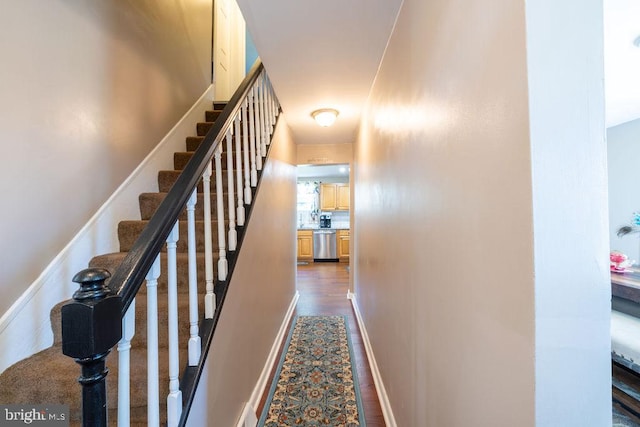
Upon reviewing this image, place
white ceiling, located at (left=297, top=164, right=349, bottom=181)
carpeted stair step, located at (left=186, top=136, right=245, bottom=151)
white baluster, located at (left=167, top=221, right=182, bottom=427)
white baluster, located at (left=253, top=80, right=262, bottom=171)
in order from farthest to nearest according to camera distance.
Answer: white ceiling, located at (left=297, top=164, right=349, bottom=181) < carpeted stair step, located at (left=186, top=136, right=245, bottom=151) < white baluster, located at (left=253, top=80, right=262, bottom=171) < white baluster, located at (left=167, top=221, right=182, bottom=427)

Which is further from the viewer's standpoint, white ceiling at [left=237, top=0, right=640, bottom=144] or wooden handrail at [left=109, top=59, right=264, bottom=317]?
white ceiling at [left=237, top=0, right=640, bottom=144]

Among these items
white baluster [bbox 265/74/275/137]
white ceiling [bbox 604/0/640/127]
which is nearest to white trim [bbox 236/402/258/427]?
white baluster [bbox 265/74/275/137]

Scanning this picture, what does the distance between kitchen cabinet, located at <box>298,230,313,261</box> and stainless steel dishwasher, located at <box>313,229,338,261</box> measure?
0.11 m

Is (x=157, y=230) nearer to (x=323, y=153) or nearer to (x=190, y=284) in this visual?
(x=190, y=284)

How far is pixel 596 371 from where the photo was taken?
46 cm

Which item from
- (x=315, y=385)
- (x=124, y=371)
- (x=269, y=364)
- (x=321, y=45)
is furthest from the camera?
(x=269, y=364)

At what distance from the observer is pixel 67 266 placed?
4.33 ft

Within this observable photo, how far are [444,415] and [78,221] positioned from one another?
6.42 ft

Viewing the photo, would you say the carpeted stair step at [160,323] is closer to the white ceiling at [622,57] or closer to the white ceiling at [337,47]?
the white ceiling at [337,47]

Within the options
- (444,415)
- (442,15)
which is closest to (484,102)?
(442,15)

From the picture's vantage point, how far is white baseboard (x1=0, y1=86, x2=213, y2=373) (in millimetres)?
1088

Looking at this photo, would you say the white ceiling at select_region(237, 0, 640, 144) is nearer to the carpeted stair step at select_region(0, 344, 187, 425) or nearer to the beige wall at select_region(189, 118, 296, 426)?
the beige wall at select_region(189, 118, 296, 426)

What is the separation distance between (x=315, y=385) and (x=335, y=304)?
1.71 meters

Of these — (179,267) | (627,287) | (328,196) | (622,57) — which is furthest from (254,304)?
(328,196)
